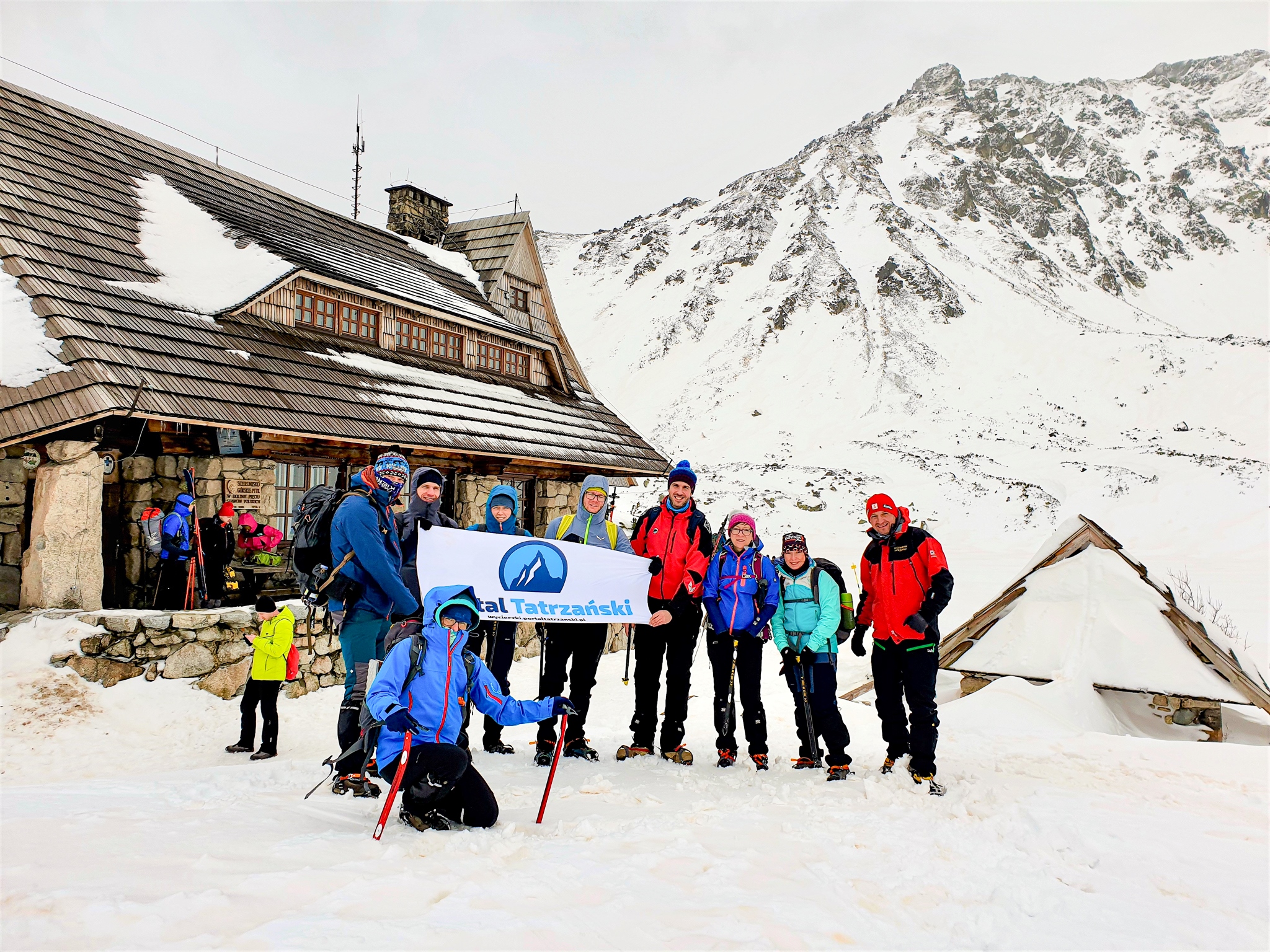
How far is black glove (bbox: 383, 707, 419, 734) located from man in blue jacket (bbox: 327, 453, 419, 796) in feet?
3.16

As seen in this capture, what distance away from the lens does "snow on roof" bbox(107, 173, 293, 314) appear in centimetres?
977

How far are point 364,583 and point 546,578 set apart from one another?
5.75 ft

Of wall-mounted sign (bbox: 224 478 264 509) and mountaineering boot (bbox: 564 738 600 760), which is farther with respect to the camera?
wall-mounted sign (bbox: 224 478 264 509)

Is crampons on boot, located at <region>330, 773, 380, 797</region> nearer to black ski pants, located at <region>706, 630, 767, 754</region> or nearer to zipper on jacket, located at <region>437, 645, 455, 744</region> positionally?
zipper on jacket, located at <region>437, 645, 455, 744</region>

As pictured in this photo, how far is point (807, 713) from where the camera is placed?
18.9 ft

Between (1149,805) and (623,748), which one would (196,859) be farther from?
(1149,805)

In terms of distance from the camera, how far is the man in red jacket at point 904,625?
519 centimetres

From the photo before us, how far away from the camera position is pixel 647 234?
2847 inches

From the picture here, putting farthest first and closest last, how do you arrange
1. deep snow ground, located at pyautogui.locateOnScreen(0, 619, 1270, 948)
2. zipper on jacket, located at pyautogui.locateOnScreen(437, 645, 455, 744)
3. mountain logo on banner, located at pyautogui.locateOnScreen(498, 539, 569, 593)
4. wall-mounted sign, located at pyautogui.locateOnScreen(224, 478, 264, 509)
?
wall-mounted sign, located at pyautogui.locateOnScreen(224, 478, 264, 509) < mountain logo on banner, located at pyautogui.locateOnScreen(498, 539, 569, 593) < zipper on jacket, located at pyautogui.locateOnScreen(437, 645, 455, 744) < deep snow ground, located at pyautogui.locateOnScreen(0, 619, 1270, 948)

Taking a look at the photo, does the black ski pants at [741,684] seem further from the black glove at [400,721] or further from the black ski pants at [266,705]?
the black ski pants at [266,705]

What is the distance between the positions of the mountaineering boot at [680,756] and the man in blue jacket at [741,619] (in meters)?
0.24

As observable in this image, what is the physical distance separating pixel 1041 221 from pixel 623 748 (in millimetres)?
74215

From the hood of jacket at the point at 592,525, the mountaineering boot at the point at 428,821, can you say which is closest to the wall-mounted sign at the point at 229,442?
the hood of jacket at the point at 592,525

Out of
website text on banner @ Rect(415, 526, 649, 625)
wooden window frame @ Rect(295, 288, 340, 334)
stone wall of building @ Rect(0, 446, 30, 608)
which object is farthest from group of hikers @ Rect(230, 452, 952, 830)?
wooden window frame @ Rect(295, 288, 340, 334)
